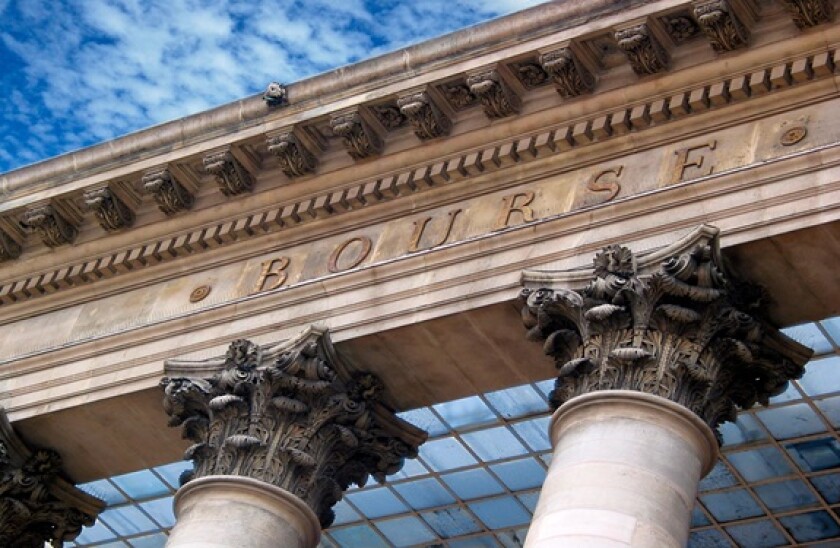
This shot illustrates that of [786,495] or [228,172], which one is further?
[786,495]

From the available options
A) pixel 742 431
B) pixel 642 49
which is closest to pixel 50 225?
pixel 642 49

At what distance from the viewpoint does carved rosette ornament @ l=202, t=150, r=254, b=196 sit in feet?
98.5

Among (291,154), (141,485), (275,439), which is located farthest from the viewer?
(141,485)

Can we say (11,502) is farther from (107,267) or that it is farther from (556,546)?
(556,546)

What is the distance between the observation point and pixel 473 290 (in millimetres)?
26547

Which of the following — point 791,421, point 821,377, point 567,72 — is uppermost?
point 567,72

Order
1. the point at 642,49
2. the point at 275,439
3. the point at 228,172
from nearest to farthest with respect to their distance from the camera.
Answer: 1. the point at 642,49
2. the point at 275,439
3. the point at 228,172

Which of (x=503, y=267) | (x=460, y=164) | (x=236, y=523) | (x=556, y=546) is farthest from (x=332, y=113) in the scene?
(x=556, y=546)

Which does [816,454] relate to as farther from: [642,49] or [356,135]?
[356,135]

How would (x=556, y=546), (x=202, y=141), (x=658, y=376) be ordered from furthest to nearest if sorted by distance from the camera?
(x=202, y=141) → (x=658, y=376) → (x=556, y=546)

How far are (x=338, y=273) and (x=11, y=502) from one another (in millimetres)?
6713

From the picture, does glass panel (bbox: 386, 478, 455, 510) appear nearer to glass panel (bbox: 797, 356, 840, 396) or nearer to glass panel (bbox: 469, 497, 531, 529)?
glass panel (bbox: 469, 497, 531, 529)

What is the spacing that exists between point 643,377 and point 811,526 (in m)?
10.4

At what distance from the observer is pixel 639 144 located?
88.4 feet
